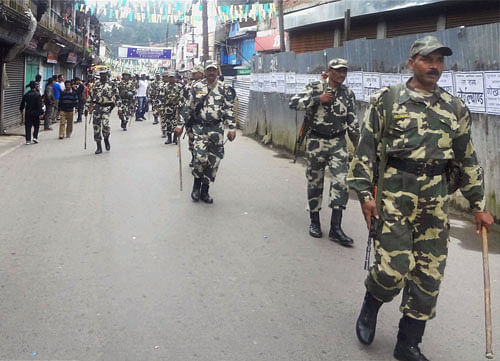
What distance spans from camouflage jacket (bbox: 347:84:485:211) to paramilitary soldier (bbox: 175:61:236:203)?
423 centimetres

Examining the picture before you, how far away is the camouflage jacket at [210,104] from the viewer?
7434mm

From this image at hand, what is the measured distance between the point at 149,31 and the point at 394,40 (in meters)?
93.4

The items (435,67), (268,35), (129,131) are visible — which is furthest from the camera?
(268,35)

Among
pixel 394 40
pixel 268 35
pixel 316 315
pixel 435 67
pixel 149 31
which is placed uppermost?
pixel 149 31

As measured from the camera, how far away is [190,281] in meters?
4.55

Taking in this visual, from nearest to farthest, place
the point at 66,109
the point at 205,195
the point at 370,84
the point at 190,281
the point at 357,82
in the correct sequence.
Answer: the point at 190,281, the point at 205,195, the point at 370,84, the point at 357,82, the point at 66,109

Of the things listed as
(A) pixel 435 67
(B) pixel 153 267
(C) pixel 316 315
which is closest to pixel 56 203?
(B) pixel 153 267

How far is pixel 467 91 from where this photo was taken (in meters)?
6.95

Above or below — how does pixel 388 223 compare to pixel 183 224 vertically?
above

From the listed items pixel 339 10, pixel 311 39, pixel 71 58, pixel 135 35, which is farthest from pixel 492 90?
pixel 135 35

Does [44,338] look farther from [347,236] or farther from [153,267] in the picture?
[347,236]

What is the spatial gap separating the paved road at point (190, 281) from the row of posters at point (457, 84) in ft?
5.01

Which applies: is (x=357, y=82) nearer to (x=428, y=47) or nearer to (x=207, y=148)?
(x=207, y=148)

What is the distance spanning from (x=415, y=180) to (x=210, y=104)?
467cm
